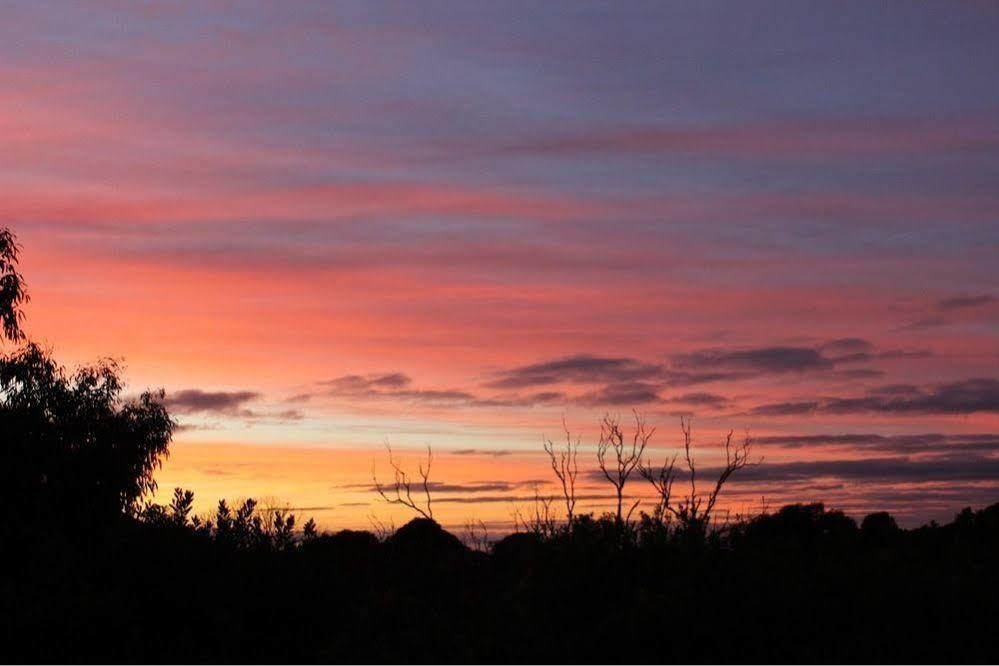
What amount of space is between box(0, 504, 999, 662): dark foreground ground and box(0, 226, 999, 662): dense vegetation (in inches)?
1.1

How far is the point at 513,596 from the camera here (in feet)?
51.5

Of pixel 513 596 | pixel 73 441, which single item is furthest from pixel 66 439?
pixel 513 596

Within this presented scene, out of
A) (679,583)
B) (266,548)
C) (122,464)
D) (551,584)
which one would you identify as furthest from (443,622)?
Answer: (122,464)

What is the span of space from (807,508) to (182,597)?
13151 mm

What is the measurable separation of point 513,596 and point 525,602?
38 cm

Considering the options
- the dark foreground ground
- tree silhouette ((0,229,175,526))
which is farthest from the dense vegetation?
tree silhouette ((0,229,175,526))

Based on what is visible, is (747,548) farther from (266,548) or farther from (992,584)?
(266,548)

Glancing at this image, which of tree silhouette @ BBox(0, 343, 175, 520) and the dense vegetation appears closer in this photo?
the dense vegetation

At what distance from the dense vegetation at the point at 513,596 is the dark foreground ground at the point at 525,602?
0.03 m

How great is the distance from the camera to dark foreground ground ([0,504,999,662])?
13.7 metres

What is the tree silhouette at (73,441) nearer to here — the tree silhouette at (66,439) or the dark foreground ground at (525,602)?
the tree silhouette at (66,439)

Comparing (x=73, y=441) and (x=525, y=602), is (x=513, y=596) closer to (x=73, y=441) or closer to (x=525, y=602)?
(x=525, y=602)

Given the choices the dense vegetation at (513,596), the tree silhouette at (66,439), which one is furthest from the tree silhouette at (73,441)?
the dense vegetation at (513,596)

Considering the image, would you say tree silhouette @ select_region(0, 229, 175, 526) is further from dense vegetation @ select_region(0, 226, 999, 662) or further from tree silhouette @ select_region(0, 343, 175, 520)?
dense vegetation @ select_region(0, 226, 999, 662)
